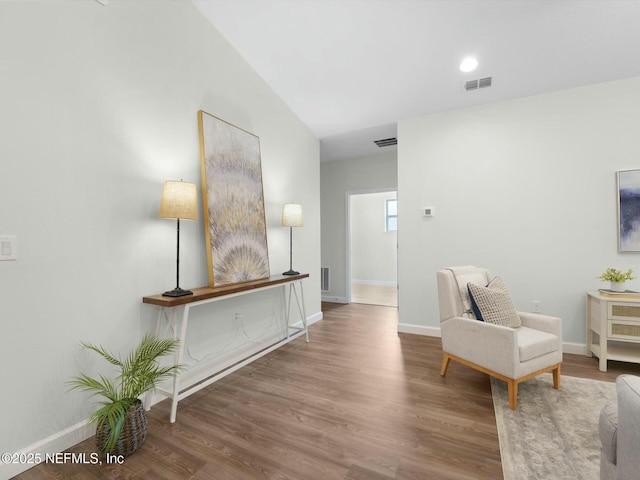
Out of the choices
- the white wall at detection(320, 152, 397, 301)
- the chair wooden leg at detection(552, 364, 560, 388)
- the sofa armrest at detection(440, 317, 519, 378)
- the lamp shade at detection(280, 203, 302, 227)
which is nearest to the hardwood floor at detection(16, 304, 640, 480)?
the sofa armrest at detection(440, 317, 519, 378)

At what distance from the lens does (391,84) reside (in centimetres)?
334

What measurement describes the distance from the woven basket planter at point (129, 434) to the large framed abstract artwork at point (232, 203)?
1082 mm

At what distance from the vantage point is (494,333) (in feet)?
7.27

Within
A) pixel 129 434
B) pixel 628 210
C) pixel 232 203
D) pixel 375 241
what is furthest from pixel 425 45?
pixel 375 241

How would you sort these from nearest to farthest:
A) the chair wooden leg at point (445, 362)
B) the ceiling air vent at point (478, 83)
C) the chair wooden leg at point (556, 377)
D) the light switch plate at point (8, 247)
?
the light switch plate at point (8, 247), the chair wooden leg at point (556, 377), the chair wooden leg at point (445, 362), the ceiling air vent at point (478, 83)

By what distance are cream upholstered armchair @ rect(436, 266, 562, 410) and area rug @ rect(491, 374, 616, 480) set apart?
0.12 m

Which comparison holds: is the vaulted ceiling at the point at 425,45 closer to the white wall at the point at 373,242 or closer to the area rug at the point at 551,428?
the area rug at the point at 551,428

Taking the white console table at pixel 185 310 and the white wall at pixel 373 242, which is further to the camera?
the white wall at pixel 373 242

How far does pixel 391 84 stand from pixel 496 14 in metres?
1.12

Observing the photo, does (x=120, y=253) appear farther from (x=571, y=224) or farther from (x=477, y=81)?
(x=571, y=224)

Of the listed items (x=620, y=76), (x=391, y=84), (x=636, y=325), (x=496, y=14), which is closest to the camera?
(x=496, y=14)

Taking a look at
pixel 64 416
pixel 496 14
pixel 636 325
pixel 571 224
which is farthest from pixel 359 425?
pixel 496 14

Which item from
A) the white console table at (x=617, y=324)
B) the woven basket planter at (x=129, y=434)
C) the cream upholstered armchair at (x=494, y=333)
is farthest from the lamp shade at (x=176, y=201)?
the white console table at (x=617, y=324)

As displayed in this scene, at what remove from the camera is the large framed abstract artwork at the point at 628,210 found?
9.53 ft
